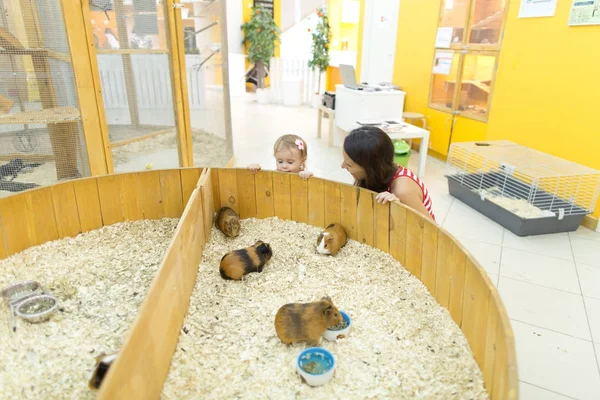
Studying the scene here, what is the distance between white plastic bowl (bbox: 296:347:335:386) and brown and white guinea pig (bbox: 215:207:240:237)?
2.61 ft

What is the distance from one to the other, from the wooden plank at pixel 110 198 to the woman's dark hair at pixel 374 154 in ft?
3.42

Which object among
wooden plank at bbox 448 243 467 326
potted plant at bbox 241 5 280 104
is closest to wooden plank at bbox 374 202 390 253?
wooden plank at bbox 448 243 467 326

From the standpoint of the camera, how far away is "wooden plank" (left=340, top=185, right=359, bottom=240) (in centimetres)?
171

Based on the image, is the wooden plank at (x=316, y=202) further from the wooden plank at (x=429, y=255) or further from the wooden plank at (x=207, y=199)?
the wooden plank at (x=429, y=255)

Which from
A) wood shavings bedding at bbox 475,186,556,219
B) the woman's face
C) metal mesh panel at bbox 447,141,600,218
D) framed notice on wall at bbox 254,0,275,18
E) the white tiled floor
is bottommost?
the white tiled floor

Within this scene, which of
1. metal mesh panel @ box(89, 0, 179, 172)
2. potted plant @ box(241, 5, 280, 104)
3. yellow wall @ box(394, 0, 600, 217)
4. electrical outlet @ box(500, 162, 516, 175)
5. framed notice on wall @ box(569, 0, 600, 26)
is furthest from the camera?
potted plant @ box(241, 5, 280, 104)

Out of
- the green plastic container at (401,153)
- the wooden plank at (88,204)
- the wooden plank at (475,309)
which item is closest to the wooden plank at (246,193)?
the wooden plank at (88,204)

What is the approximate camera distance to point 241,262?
1506 millimetres

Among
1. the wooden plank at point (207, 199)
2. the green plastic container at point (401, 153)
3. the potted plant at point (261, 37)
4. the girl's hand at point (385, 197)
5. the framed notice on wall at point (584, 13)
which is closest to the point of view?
the girl's hand at point (385, 197)

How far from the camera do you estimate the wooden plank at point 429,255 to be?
135cm

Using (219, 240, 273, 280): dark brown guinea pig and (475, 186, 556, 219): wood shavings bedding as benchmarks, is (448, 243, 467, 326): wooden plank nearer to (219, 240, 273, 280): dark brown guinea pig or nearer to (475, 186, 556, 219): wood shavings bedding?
(219, 240, 273, 280): dark brown guinea pig

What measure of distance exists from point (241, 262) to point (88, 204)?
81 cm

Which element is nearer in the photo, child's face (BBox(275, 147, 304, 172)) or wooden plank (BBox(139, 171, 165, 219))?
wooden plank (BBox(139, 171, 165, 219))

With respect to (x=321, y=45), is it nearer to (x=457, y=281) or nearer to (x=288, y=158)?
(x=288, y=158)
